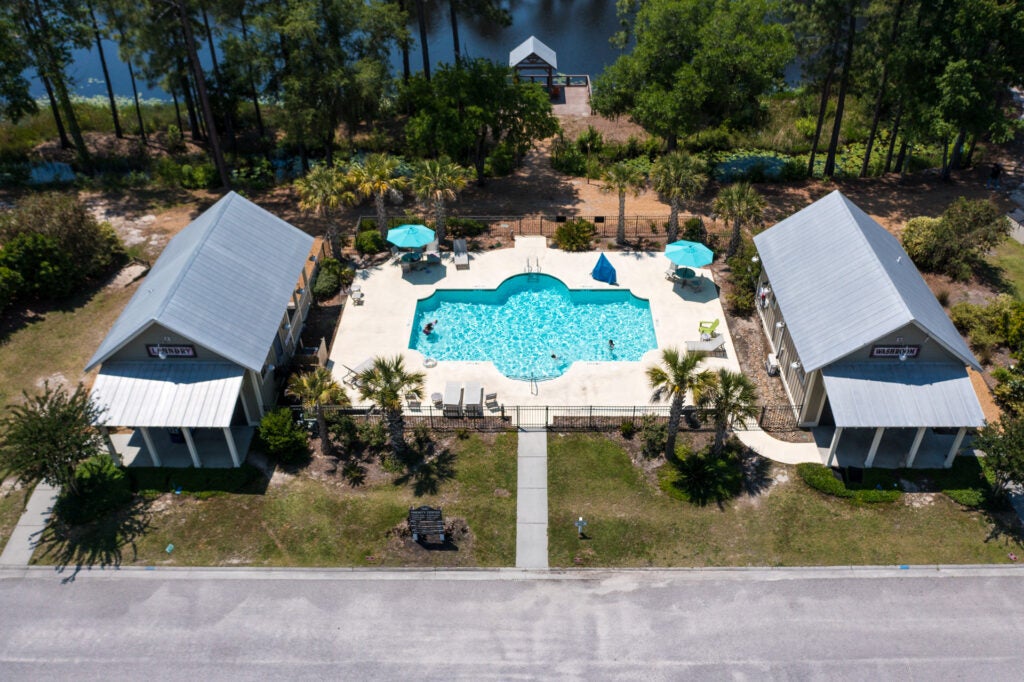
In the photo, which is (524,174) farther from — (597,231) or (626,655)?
(626,655)

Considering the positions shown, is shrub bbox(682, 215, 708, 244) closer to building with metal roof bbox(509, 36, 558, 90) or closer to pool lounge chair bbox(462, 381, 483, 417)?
pool lounge chair bbox(462, 381, 483, 417)

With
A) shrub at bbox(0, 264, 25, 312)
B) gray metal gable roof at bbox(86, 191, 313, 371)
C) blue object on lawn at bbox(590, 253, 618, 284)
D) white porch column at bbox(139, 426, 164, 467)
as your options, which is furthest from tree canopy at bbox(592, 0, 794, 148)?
shrub at bbox(0, 264, 25, 312)

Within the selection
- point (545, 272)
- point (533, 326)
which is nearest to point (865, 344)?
point (533, 326)

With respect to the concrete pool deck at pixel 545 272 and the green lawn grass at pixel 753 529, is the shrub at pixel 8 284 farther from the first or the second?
the green lawn grass at pixel 753 529

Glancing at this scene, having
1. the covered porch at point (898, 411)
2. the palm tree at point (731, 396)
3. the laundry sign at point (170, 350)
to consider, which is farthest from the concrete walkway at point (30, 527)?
the covered porch at point (898, 411)

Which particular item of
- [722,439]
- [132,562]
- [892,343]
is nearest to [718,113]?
[892,343]
